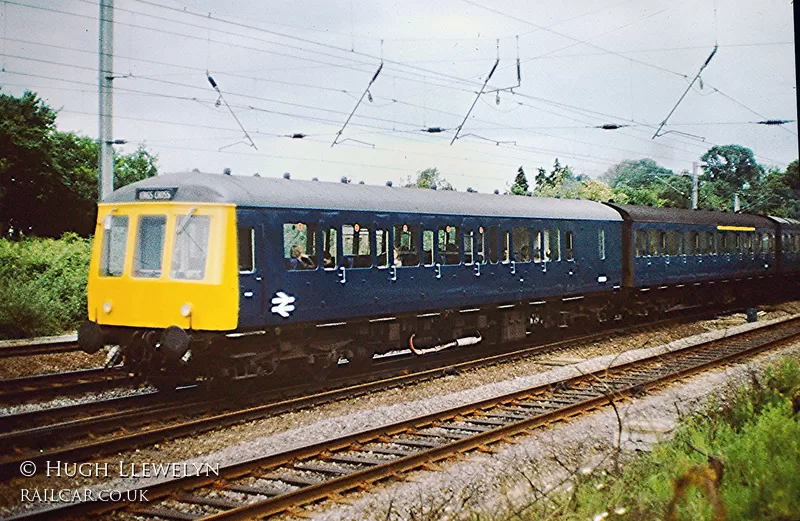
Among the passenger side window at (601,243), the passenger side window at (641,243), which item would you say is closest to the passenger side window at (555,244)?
the passenger side window at (601,243)

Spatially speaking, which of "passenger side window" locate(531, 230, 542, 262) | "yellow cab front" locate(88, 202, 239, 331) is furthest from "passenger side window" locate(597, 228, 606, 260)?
"yellow cab front" locate(88, 202, 239, 331)

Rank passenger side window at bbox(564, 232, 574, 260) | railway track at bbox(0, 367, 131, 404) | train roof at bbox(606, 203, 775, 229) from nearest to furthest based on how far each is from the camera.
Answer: railway track at bbox(0, 367, 131, 404) → passenger side window at bbox(564, 232, 574, 260) → train roof at bbox(606, 203, 775, 229)

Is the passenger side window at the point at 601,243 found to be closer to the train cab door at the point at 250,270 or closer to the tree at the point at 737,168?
the train cab door at the point at 250,270

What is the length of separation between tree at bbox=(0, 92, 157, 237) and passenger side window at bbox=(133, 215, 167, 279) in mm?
12244

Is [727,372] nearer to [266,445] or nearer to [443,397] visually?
[443,397]

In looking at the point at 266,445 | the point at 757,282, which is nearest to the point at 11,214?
the point at 266,445

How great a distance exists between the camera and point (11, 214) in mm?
26516

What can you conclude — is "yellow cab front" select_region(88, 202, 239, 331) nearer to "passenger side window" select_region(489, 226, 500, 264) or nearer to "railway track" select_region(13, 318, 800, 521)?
"railway track" select_region(13, 318, 800, 521)

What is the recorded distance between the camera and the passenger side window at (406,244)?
15.0 meters

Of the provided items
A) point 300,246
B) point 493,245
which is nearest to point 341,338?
point 300,246

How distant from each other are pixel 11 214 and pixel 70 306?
767cm

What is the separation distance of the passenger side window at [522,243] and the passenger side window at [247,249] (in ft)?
24.5

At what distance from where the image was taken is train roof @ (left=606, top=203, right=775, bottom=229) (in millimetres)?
23486

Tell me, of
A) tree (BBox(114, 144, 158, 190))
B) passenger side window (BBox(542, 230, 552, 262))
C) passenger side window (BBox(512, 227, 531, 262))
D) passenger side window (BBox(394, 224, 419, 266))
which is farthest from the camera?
tree (BBox(114, 144, 158, 190))
